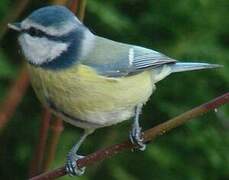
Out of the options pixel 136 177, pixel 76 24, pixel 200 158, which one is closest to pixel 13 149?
pixel 136 177

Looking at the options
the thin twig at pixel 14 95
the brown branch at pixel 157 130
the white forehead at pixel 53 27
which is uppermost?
the white forehead at pixel 53 27

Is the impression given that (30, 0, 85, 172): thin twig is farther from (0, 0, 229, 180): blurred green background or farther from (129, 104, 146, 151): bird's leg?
(0, 0, 229, 180): blurred green background

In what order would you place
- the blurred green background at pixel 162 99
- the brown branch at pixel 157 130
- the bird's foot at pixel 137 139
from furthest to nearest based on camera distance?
the blurred green background at pixel 162 99, the bird's foot at pixel 137 139, the brown branch at pixel 157 130

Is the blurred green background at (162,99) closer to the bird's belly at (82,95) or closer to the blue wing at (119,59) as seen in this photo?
the blue wing at (119,59)

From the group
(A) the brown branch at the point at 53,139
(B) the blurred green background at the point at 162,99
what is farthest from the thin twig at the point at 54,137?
(B) the blurred green background at the point at 162,99

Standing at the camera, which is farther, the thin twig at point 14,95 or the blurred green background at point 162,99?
the blurred green background at point 162,99

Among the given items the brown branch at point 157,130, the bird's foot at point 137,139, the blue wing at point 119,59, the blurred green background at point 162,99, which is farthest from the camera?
the blurred green background at point 162,99

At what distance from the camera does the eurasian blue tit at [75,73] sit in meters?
1.97

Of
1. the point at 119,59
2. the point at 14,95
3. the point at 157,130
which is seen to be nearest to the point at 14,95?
the point at 14,95

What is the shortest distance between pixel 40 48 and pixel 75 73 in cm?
10

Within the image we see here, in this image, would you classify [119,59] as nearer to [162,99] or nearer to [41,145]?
[41,145]

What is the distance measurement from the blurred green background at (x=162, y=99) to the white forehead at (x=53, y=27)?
425 millimetres

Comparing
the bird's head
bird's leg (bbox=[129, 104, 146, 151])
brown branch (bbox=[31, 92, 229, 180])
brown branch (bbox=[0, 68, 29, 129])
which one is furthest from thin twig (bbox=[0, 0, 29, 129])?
brown branch (bbox=[31, 92, 229, 180])

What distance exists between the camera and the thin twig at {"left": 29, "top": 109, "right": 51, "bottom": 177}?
2002mm
